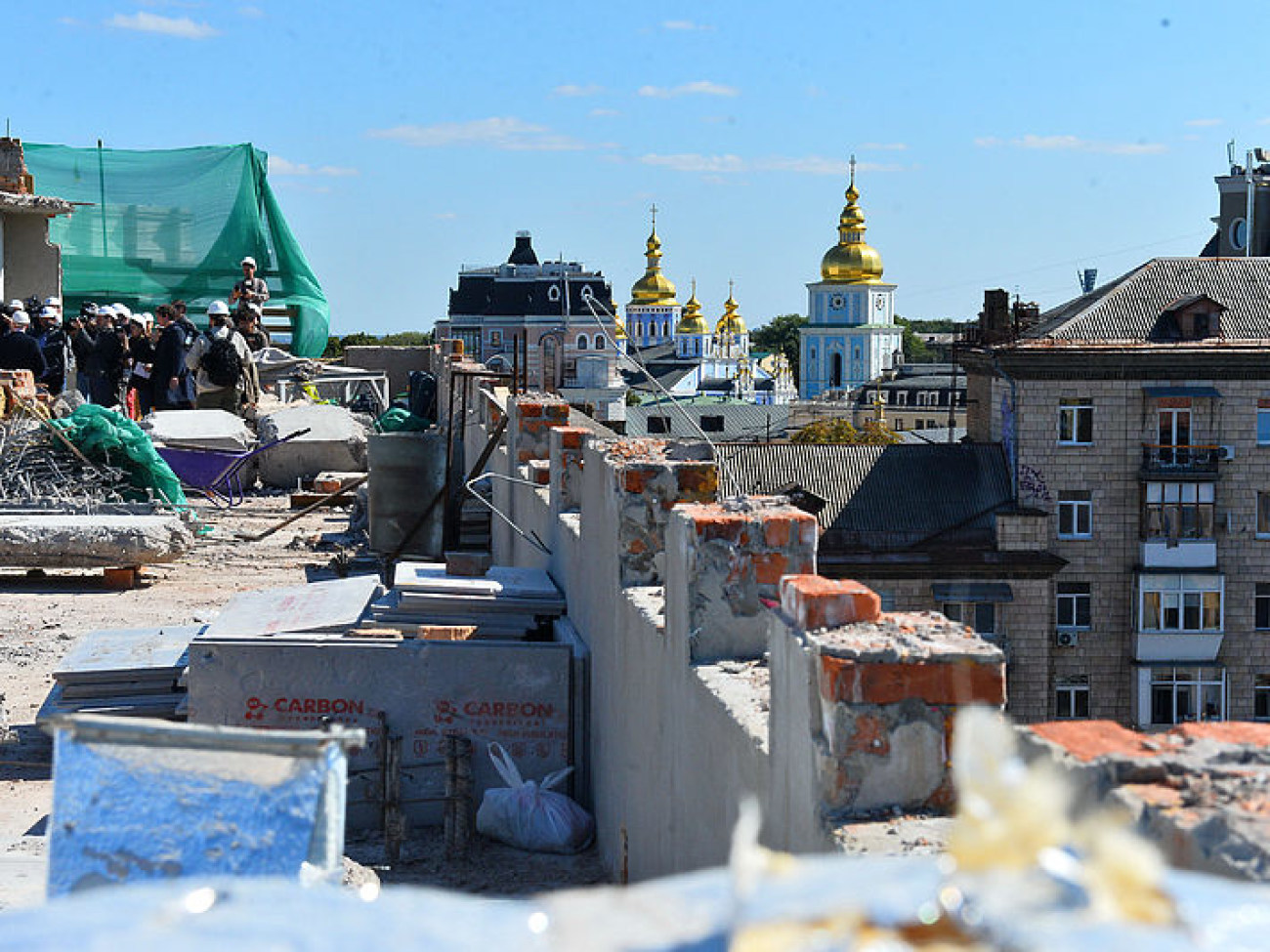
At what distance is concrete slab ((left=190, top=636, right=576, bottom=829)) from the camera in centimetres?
811

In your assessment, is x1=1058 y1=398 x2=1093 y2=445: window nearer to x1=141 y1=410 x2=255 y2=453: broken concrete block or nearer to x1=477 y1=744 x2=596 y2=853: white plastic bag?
x1=141 y1=410 x2=255 y2=453: broken concrete block

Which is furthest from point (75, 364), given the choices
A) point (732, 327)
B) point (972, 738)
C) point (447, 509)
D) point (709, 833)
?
point (732, 327)

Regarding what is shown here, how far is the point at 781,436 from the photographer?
271ft

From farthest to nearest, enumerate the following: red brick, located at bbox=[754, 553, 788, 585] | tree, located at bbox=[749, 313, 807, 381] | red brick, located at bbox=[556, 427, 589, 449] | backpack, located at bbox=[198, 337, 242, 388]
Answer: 1. tree, located at bbox=[749, 313, 807, 381]
2. backpack, located at bbox=[198, 337, 242, 388]
3. red brick, located at bbox=[556, 427, 589, 449]
4. red brick, located at bbox=[754, 553, 788, 585]

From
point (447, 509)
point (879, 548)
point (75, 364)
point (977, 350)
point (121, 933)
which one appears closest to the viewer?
point (121, 933)

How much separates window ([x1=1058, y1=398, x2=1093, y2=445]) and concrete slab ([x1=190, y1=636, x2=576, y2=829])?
33180 mm

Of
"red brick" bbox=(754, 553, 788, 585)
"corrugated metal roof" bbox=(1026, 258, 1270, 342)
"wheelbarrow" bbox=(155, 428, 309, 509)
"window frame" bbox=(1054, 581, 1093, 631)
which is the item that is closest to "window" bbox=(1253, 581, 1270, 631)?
"window frame" bbox=(1054, 581, 1093, 631)

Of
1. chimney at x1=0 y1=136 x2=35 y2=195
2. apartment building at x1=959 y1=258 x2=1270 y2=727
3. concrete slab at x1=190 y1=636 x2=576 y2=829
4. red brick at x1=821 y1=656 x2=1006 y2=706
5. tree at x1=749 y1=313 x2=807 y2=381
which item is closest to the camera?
red brick at x1=821 y1=656 x2=1006 y2=706

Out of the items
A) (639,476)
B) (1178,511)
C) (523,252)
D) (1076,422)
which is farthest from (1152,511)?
(523,252)

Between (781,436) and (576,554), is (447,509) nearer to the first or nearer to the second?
(576,554)

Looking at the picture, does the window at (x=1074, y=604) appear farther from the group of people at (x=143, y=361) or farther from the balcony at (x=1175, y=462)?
the group of people at (x=143, y=361)

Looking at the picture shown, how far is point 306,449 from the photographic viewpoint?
19.3m

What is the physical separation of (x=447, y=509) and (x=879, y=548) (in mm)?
23778

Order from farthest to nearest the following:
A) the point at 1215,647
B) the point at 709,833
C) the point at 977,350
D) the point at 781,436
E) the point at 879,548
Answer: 1. the point at 781,436
2. the point at 977,350
3. the point at 1215,647
4. the point at 879,548
5. the point at 709,833
